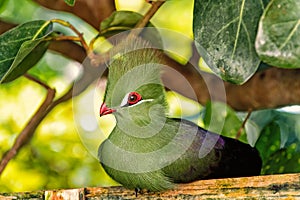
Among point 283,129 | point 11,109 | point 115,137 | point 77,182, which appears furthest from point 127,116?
point 11,109

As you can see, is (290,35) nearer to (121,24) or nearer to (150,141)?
(150,141)

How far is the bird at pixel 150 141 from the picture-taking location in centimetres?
106

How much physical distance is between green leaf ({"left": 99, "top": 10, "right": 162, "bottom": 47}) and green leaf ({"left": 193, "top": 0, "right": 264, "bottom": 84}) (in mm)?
420

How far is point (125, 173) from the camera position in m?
1.08

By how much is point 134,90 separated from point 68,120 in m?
1.06

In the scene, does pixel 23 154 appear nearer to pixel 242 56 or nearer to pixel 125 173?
pixel 125 173

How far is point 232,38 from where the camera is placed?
3.24 feet

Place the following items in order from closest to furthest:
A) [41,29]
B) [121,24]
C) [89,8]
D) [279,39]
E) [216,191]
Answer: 1. [279,39]
2. [216,191]
3. [41,29]
4. [121,24]
5. [89,8]

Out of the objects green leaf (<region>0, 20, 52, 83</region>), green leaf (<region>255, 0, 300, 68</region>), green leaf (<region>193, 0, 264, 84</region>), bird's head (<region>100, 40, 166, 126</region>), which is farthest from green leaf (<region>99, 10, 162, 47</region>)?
green leaf (<region>255, 0, 300, 68</region>)

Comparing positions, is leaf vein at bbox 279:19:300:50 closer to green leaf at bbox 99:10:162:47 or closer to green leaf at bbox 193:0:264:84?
green leaf at bbox 193:0:264:84

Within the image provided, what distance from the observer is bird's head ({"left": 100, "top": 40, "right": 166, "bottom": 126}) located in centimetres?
110

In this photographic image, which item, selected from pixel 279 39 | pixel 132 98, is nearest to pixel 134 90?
pixel 132 98

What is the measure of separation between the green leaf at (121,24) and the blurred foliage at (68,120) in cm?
20

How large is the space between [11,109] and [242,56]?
133 centimetres
